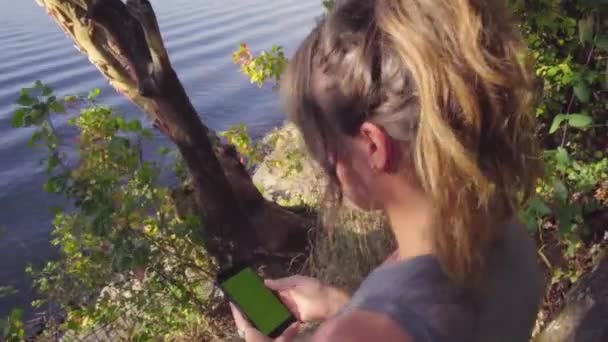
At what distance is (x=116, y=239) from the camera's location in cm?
306

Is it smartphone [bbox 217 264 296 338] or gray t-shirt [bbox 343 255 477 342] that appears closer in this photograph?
gray t-shirt [bbox 343 255 477 342]

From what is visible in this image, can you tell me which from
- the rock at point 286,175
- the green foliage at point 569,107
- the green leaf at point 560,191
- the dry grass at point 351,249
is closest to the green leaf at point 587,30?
the green foliage at point 569,107

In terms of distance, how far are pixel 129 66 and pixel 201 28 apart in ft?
24.1

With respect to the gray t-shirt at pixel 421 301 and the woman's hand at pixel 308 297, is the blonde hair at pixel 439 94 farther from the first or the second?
the woman's hand at pixel 308 297

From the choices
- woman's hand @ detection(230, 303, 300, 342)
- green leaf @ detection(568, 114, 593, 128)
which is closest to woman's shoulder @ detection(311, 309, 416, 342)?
woman's hand @ detection(230, 303, 300, 342)

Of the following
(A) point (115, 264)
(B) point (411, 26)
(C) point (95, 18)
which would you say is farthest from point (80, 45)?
(B) point (411, 26)

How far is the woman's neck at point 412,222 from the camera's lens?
115 cm

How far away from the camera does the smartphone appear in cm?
161

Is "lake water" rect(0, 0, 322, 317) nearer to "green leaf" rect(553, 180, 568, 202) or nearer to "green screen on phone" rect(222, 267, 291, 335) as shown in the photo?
"green leaf" rect(553, 180, 568, 202)

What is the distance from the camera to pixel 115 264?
123 inches

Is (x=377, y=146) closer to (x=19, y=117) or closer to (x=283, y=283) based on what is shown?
(x=283, y=283)

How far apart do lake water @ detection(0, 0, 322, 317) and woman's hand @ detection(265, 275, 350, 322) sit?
3.82m

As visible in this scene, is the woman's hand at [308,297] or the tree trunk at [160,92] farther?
the tree trunk at [160,92]

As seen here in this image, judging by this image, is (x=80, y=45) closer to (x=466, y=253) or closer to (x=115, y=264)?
(x=115, y=264)
